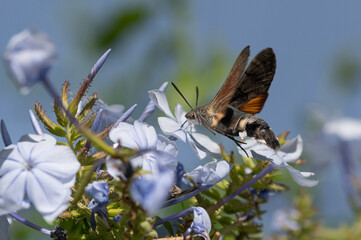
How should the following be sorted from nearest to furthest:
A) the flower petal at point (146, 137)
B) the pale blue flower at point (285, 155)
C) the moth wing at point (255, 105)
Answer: the flower petal at point (146, 137)
the pale blue flower at point (285, 155)
the moth wing at point (255, 105)

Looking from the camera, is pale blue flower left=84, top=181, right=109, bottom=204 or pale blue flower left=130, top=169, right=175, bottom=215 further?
pale blue flower left=84, top=181, right=109, bottom=204

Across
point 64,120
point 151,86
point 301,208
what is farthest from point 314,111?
point 64,120

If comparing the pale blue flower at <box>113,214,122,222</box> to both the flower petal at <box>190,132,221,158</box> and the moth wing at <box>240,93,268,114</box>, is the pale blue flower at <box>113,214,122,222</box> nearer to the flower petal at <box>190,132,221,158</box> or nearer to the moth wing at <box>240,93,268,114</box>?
the flower petal at <box>190,132,221,158</box>

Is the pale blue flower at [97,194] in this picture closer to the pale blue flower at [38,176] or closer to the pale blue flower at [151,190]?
the pale blue flower at [38,176]

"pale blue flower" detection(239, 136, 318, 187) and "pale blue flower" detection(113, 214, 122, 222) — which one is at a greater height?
"pale blue flower" detection(113, 214, 122, 222)

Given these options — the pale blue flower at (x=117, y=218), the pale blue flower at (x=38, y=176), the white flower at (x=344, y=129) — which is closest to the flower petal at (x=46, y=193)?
the pale blue flower at (x=38, y=176)

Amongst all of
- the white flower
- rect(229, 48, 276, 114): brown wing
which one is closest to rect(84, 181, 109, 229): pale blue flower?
rect(229, 48, 276, 114): brown wing

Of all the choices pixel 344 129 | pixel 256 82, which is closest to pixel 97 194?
pixel 256 82

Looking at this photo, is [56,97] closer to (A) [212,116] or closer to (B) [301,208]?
(A) [212,116]
